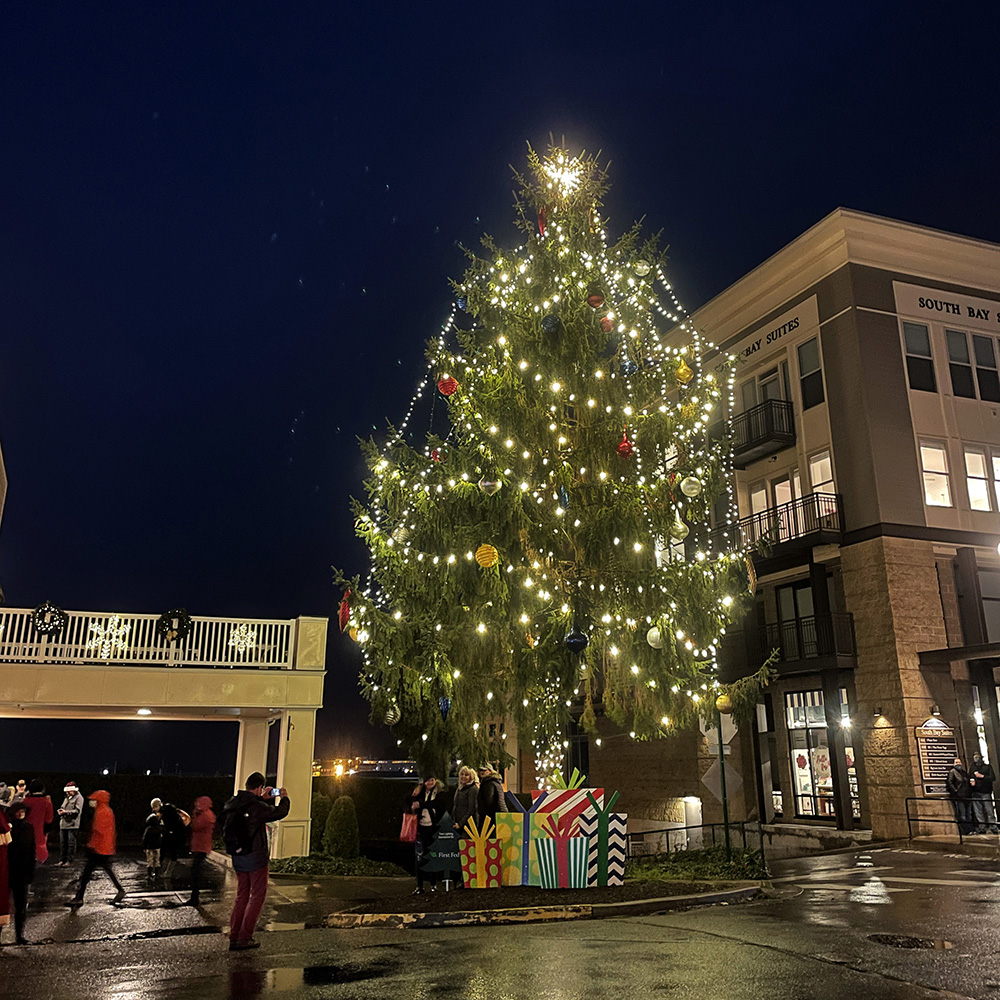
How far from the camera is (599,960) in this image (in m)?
7.68

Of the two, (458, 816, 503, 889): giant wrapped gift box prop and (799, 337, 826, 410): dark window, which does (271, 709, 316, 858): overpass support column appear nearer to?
(458, 816, 503, 889): giant wrapped gift box prop

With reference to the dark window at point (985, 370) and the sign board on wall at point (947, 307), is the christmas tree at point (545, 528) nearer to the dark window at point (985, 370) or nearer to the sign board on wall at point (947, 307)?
the sign board on wall at point (947, 307)

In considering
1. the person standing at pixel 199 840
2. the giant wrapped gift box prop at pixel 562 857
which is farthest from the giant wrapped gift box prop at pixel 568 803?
the person standing at pixel 199 840

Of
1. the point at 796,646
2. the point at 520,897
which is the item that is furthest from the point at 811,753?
the point at 520,897

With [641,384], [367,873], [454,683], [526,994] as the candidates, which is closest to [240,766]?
[367,873]

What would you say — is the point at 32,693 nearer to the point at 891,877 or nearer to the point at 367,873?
the point at 367,873

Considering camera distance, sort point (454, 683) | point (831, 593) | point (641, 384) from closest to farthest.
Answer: point (454, 683)
point (641, 384)
point (831, 593)

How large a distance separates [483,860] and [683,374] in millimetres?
9807

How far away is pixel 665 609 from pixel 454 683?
14.3ft

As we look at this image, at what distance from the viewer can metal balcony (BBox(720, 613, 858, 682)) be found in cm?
2378

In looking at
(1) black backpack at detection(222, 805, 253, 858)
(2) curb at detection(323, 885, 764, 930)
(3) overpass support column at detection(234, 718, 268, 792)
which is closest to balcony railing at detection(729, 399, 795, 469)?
(3) overpass support column at detection(234, 718, 268, 792)

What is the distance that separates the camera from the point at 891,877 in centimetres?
1423

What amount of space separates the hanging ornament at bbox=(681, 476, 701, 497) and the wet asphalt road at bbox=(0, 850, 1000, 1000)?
777 cm

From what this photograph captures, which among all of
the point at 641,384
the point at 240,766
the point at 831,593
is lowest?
the point at 240,766
